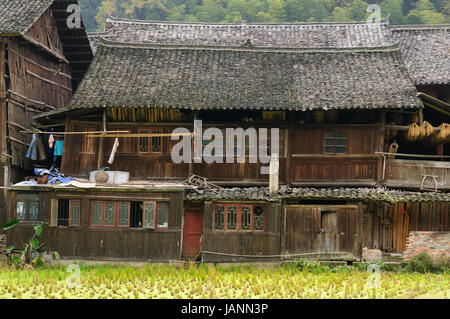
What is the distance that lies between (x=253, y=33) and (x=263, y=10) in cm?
2272

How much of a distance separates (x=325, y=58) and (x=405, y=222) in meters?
7.22

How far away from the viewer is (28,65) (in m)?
24.4

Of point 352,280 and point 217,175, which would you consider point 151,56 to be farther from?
point 352,280

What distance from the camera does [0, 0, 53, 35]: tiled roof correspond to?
72.8ft

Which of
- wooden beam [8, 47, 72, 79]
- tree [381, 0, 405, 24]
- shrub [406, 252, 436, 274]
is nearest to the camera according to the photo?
shrub [406, 252, 436, 274]

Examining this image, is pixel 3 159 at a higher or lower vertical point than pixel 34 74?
lower

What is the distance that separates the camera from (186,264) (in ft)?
68.7

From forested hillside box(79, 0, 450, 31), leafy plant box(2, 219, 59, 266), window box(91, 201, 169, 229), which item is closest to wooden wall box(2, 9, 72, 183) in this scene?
leafy plant box(2, 219, 59, 266)

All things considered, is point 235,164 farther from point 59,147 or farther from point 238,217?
point 59,147

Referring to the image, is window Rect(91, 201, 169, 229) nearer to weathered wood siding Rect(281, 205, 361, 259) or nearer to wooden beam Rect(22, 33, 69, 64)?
weathered wood siding Rect(281, 205, 361, 259)

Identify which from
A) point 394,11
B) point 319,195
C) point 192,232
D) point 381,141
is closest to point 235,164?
point 192,232

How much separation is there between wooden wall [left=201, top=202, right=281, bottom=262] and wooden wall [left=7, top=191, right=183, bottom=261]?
1.10 meters
